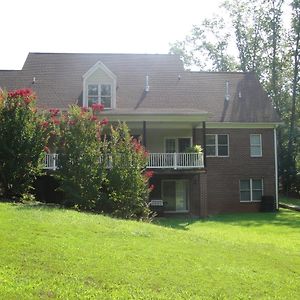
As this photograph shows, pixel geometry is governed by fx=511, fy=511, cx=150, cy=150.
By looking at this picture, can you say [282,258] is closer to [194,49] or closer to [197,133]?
[197,133]

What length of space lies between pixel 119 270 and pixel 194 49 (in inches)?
1986

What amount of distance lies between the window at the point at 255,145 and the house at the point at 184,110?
0.06m

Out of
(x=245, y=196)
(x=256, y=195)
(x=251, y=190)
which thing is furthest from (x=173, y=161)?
(x=256, y=195)

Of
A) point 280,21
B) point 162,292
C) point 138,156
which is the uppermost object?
point 280,21

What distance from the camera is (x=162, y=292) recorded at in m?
8.27

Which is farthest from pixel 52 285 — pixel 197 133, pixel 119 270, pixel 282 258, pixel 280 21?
pixel 280 21

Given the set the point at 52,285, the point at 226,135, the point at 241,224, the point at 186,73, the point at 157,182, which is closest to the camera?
the point at 52,285

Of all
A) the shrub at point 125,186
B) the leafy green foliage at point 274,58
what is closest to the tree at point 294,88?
the leafy green foliage at point 274,58

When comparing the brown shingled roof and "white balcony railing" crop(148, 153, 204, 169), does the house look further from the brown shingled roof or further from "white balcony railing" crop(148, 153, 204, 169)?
"white balcony railing" crop(148, 153, 204, 169)

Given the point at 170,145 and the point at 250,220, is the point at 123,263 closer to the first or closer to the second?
the point at 250,220

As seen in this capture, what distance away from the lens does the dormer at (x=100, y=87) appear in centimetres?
3080

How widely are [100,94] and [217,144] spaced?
7809 millimetres

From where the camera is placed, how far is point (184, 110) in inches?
1121

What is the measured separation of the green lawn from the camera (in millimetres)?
8094
